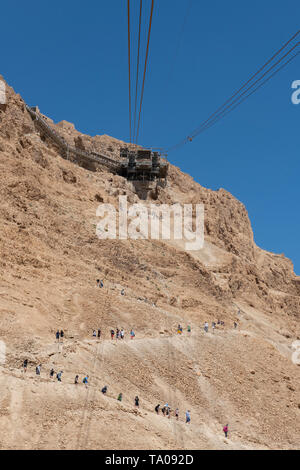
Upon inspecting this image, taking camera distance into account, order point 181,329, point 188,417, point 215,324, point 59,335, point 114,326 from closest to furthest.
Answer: point 188,417
point 59,335
point 114,326
point 181,329
point 215,324

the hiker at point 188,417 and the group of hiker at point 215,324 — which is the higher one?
the group of hiker at point 215,324

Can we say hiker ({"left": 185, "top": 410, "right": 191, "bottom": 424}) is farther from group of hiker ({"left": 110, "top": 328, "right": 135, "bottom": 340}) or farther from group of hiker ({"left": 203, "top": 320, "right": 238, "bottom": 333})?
group of hiker ({"left": 203, "top": 320, "right": 238, "bottom": 333})

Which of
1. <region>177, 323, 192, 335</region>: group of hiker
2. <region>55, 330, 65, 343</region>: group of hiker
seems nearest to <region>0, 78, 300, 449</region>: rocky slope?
<region>177, 323, 192, 335</region>: group of hiker

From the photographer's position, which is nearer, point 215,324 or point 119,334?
point 119,334

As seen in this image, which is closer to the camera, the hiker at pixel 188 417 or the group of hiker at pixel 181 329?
the hiker at pixel 188 417

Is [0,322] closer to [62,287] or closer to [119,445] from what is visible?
[62,287]

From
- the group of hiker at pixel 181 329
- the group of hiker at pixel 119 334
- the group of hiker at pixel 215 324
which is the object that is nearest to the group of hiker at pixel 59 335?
the group of hiker at pixel 119 334

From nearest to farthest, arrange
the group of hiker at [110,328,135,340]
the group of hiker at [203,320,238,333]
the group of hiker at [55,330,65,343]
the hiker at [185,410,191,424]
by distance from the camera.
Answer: the hiker at [185,410,191,424], the group of hiker at [55,330,65,343], the group of hiker at [110,328,135,340], the group of hiker at [203,320,238,333]

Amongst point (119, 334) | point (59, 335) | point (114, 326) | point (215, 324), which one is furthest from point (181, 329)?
point (59, 335)

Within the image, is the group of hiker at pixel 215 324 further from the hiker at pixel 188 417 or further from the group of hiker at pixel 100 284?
the hiker at pixel 188 417

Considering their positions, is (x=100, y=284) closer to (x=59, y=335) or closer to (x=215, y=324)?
(x=59, y=335)
